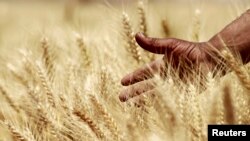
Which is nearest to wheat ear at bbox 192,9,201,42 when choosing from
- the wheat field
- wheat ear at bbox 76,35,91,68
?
the wheat field

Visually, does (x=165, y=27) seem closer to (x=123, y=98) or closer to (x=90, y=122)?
(x=123, y=98)

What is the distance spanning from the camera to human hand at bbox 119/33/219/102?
149cm

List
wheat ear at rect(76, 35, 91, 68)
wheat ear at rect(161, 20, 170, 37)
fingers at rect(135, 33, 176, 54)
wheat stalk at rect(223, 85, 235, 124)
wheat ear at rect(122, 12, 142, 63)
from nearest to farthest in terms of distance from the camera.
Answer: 1. wheat stalk at rect(223, 85, 235, 124)
2. fingers at rect(135, 33, 176, 54)
3. wheat ear at rect(122, 12, 142, 63)
4. wheat ear at rect(76, 35, 91, 68)
5. wheat ear at rect(161, 20, 170, 37)

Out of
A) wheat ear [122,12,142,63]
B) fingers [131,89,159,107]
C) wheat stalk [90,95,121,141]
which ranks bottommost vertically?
wheat stalk [90,95,121,141]

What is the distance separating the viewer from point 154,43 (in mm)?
1544

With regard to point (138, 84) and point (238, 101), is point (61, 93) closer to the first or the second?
point (138, 84)

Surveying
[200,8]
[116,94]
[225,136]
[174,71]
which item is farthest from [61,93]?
[200,8]

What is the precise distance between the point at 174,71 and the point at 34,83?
0.40 metres

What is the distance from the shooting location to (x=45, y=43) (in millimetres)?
1814

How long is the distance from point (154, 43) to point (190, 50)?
0.08 meters

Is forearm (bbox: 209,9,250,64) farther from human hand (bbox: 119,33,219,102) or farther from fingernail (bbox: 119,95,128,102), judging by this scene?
fingernail (bbox: 119,95,128,102)

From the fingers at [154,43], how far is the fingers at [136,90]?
85 millimetres

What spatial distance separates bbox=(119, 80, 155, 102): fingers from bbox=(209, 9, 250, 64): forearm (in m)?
0.16

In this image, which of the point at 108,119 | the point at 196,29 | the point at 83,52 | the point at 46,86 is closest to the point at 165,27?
the point at 196,29
